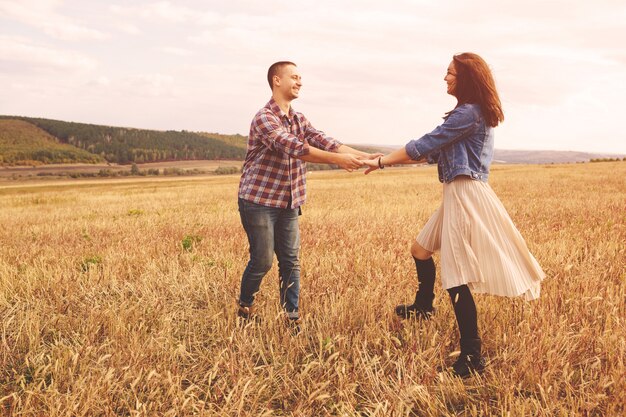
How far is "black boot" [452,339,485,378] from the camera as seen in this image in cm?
320

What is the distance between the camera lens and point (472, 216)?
326cm

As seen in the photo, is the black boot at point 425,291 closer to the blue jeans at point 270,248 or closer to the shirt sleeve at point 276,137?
the blue jeans at point 270,248

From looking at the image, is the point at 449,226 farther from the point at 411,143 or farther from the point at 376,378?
the point at 376,378

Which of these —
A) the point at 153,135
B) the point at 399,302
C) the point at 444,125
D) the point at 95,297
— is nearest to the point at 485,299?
the point at 399,302

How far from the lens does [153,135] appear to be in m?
198

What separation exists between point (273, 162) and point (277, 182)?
0.68 feet

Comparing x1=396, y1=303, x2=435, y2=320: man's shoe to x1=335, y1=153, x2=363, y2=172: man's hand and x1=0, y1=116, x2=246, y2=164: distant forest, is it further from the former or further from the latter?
x1=0, y1=116, x2=246, y2=164: distant forest

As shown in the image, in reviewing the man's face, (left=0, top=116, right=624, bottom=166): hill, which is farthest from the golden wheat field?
(left=0, top=116, right=624, bottom=166): hill

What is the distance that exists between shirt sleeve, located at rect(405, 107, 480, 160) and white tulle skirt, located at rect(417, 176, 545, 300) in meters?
0.32

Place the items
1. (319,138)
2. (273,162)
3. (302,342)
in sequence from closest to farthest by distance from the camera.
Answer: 1. (302,342)
2. (273,162)
3. (319,138)

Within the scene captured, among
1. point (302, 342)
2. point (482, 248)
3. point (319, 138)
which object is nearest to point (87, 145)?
point (319, 138)

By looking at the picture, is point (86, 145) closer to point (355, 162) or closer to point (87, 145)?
point (87, 145)

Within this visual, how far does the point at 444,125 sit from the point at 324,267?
2.90 meters

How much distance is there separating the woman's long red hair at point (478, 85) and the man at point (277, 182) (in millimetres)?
1338
